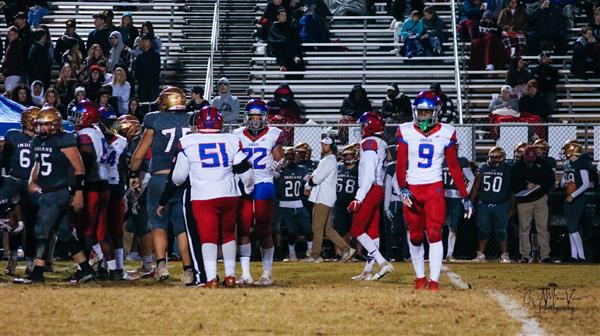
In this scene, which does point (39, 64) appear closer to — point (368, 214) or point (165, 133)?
point (368, 214)

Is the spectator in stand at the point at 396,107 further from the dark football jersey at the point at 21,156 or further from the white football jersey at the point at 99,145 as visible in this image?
the white football jersey at the point at 99,145

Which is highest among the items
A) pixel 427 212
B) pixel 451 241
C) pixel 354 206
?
pixel 427 212

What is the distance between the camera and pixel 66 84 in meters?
23.5

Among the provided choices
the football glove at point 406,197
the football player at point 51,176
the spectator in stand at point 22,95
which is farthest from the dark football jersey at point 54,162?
the spectator in stand at point 22,95

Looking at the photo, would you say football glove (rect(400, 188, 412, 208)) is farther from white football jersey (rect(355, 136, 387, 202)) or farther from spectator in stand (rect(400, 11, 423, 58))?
spectator in stand (rect(400, 11, 423, 58))

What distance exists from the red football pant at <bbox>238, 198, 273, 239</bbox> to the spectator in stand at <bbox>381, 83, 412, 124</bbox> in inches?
317

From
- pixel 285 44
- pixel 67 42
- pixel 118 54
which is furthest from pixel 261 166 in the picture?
pixel 67 42

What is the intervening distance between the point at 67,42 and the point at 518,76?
7.98 meters

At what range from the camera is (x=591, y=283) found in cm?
1617

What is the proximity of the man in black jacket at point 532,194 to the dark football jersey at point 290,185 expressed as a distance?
10.5 ft

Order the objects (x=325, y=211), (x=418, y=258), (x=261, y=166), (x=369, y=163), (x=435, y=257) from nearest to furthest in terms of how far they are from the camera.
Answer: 1. (x=435, y=257)
2. (x=418, y=258)
3. (x=261, y=166)
4. (x=369, y=163)
5. (x=325, y=211)

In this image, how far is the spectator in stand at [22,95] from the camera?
21.4 metres

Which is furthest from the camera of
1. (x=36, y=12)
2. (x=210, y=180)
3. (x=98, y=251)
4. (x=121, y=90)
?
(x=36, y=12)

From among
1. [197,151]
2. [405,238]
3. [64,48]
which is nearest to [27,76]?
[64,48]
